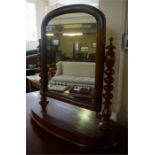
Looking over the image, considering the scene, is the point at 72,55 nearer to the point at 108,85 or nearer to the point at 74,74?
the point at 74,74

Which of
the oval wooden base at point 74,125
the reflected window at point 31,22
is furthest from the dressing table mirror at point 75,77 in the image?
the reflected window at point 31,22

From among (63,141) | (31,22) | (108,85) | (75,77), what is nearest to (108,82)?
(108,85)

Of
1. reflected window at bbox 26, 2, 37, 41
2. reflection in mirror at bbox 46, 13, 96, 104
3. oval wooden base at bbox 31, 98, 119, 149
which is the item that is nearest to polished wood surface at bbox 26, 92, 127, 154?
oval wooden base at bbox 31, 98, 119, 149

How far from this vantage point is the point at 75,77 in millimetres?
888

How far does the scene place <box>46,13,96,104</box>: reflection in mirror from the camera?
794 mm

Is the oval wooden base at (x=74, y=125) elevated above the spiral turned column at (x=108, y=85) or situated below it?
below

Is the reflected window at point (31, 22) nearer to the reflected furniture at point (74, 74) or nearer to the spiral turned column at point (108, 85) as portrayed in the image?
the reflected furniture at point (74, 74)

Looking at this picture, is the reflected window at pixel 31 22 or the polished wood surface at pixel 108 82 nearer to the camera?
the polished wood surface at pixel 108 82

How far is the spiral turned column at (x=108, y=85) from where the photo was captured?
74 centimetres

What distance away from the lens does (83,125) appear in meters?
0.83
